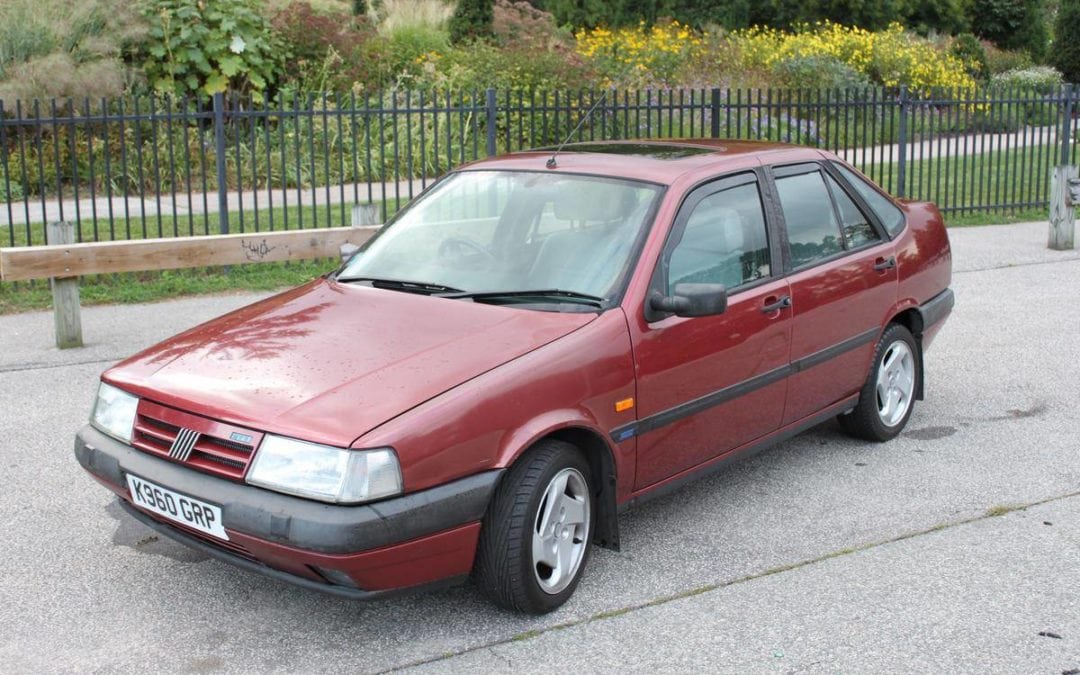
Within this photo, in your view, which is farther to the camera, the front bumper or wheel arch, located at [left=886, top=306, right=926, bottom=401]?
wheel arch, located at [left=886, top=306, right=926, bottom=401]

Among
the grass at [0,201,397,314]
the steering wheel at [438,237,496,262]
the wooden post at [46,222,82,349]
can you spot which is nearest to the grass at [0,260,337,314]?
the grass at [0,201,397,314]

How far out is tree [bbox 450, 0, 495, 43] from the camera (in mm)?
23175

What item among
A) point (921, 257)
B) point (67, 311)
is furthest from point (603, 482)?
point (67, 311)

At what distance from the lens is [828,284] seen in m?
5.58

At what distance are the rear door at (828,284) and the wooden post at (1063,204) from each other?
6.94m

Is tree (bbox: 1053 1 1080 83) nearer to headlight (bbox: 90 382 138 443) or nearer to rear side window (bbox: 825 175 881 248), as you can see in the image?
rear side window (bbox: 825 175 881 248)

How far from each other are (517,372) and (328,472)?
765 millimetres

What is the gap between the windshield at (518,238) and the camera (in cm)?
476

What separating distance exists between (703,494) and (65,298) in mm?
4851

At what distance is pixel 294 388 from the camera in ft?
13.1

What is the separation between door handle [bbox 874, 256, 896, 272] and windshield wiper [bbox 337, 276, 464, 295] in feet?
7.73

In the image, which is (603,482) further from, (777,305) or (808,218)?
(808,218)

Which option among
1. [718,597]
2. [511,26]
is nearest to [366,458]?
[718,597]

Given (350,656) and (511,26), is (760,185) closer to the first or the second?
(350,656)
